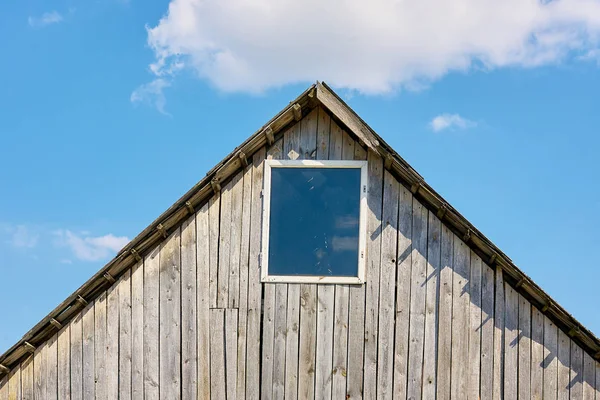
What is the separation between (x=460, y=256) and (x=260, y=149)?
3089mm

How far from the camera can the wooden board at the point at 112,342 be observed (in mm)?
9547

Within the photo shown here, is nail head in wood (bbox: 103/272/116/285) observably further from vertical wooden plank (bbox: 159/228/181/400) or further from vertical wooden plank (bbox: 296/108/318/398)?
vertical wooden plank (bbox: 296/108/318/398)

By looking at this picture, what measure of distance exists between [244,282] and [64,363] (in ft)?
8.83

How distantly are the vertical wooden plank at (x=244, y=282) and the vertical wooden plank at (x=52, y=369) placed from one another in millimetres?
2168

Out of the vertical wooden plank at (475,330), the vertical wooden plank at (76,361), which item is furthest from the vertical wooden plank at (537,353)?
the vertical wooden plank at (76,361)

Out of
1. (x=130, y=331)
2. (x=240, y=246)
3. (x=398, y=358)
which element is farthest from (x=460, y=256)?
(x=130, y=331)

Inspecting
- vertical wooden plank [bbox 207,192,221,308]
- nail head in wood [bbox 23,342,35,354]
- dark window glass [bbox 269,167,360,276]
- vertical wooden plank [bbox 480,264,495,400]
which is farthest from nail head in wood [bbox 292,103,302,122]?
nail head in wood [bbox 23,342,35,354]

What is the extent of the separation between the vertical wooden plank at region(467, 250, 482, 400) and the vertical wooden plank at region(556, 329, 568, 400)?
1051mm

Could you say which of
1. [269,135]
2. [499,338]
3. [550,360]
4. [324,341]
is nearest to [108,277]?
[269,135]

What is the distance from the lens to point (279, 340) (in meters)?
9.46

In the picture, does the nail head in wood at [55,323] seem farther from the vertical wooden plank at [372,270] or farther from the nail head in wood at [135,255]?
the vertical wooden plank at [372,270]

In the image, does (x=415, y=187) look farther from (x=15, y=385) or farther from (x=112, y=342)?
(x=15, y=385)

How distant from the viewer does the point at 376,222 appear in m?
9.57

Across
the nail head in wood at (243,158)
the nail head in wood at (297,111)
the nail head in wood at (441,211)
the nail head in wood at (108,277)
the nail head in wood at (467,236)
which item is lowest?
the nail head in wood at (108,277)
